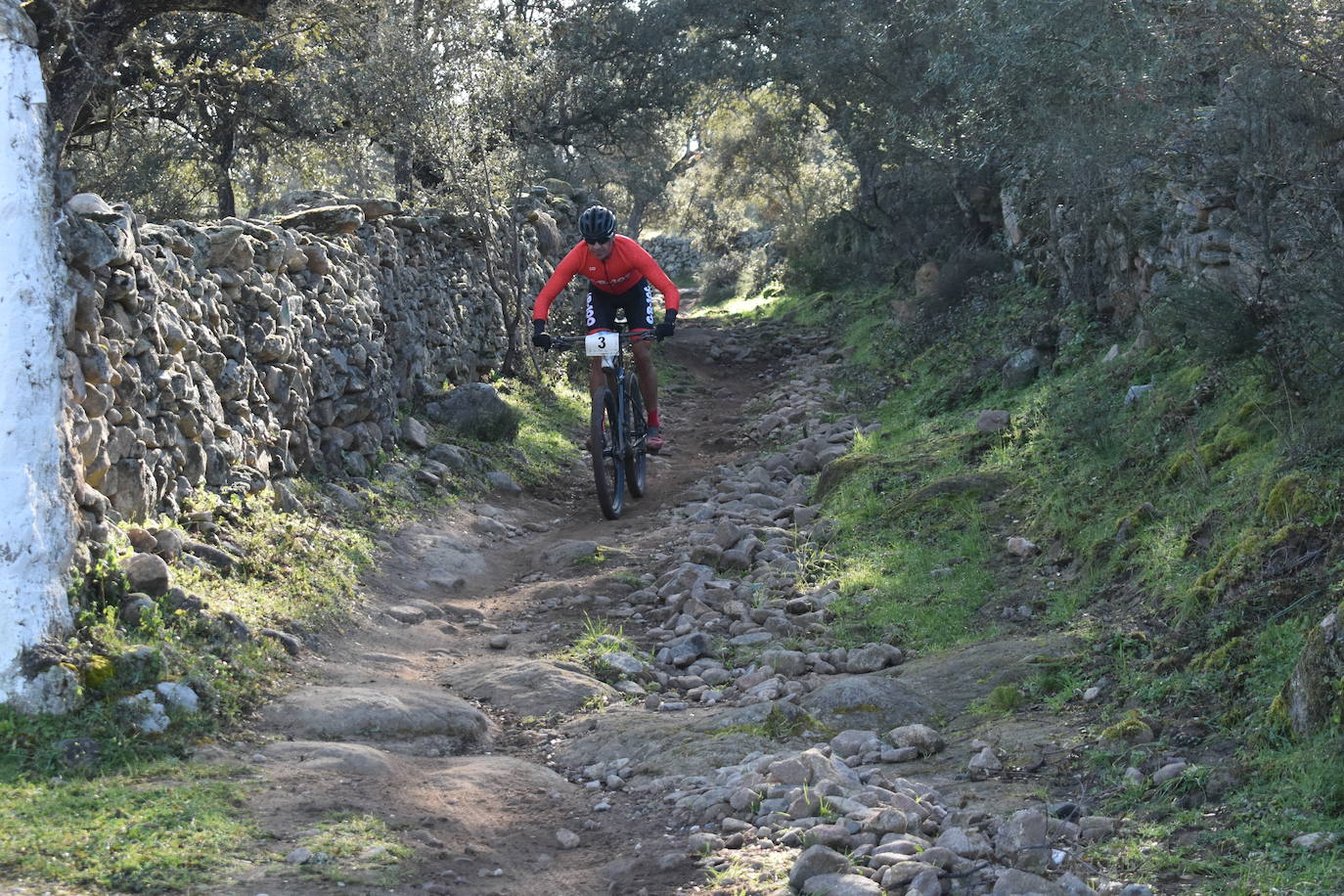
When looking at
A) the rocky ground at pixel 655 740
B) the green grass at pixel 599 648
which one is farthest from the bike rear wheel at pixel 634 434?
the green grass at pixel 599 648

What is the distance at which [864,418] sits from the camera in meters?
12.4

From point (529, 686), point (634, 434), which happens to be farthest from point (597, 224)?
point (529, 686)

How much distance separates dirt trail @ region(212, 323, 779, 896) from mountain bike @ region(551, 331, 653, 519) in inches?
31.5

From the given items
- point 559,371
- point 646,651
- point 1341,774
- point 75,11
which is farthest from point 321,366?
point 1341,774

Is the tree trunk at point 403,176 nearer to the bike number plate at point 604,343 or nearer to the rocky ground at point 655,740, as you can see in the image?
the bike number plate at point 604,343

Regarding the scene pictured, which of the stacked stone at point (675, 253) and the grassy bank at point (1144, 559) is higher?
the stacked stone at point (675, 253)

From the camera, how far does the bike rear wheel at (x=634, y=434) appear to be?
31.5 ft

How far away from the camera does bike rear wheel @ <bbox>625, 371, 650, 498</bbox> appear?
31.5 feet

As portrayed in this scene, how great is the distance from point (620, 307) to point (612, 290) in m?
0.24

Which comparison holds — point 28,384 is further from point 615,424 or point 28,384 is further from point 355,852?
point 615,424

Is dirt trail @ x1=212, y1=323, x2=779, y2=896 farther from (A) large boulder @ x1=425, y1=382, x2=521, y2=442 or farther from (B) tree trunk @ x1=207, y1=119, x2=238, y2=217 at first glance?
(B) tree trunk @ x1=207, y1=119, x2=238, y2=217

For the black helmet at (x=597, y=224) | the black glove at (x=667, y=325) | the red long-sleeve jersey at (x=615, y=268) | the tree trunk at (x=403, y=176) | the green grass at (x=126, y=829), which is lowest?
the green grass at (x=126, y=829)

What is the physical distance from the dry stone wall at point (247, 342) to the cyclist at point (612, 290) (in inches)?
64.4

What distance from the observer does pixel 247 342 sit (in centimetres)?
779
